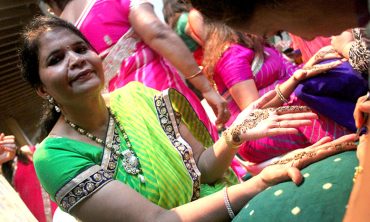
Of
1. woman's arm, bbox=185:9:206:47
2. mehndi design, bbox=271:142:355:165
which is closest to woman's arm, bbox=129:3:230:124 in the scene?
woman's arm, bbox=185:9:206:47

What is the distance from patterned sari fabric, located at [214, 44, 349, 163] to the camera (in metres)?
1.50

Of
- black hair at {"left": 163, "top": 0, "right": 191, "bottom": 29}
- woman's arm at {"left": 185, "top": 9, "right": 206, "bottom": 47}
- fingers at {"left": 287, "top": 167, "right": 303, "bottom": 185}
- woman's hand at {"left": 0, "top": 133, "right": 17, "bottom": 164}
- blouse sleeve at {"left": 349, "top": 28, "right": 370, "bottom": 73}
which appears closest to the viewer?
fingers at {"left": 287, "top": 167, "right": 303, "bottom": 185}

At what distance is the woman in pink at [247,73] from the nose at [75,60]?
56cm

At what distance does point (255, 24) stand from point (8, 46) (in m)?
6.39

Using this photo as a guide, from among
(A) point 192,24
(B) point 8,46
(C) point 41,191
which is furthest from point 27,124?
(A) point 192,24

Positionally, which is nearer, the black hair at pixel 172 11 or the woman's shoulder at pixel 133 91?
the woman's shoulder at pixel 133 91

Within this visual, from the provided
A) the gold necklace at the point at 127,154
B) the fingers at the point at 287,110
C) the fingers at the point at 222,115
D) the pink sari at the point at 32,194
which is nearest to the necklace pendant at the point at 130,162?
the gold necklace at the point at 127,154

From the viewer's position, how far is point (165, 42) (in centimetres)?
163

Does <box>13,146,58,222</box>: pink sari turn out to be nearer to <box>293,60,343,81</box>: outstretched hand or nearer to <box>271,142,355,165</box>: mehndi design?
<box>293,60,343,81</box>: outstretched hand

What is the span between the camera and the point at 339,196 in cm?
60

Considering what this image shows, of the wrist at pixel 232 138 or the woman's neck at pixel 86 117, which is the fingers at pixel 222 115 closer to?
the wrist at pixel 232 138

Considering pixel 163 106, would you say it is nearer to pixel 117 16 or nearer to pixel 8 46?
pixel 117 16

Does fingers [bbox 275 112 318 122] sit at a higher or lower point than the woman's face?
lower

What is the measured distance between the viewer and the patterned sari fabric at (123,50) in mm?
1627
